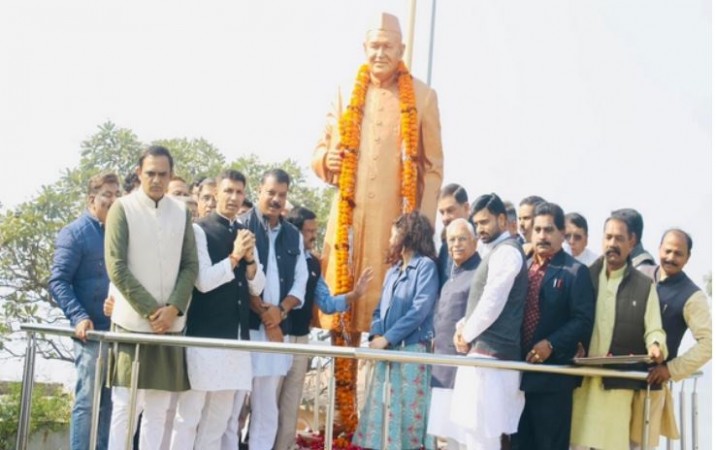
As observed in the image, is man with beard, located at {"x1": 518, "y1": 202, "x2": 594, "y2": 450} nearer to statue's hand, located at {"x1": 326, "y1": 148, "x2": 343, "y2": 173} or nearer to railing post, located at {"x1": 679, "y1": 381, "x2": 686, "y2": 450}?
railing post, located at {"x1": 679, "y1": 381, "x2": 686, "y2": 450}

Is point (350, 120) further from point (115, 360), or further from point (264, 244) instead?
point (115, 360)

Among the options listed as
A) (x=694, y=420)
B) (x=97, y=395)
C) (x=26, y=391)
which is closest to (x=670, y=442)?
(x=694, y=420)

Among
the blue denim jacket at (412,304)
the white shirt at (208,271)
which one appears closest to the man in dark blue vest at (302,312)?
the blue denim jacket at (412,304)

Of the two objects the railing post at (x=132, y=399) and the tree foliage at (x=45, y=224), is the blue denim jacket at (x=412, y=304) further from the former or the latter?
the tree foliage at (x=45, y=224)

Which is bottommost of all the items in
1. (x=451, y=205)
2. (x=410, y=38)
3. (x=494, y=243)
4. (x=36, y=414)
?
(x=36, y=414)

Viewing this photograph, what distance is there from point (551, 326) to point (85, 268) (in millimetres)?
3061

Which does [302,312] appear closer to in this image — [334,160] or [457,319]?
[457,319]

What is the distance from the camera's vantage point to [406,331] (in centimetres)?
722

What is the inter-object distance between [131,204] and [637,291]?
10.2 ft

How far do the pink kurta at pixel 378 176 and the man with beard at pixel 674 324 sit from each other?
92.0 inches

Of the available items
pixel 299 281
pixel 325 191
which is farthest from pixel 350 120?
pixel 325 191

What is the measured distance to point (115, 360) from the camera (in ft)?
21.1

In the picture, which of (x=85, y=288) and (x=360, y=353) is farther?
(x=85, y=288)

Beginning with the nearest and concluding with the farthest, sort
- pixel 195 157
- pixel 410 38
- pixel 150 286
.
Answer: pixel 150 286 → pixel 410 38 → pixel 195 157
